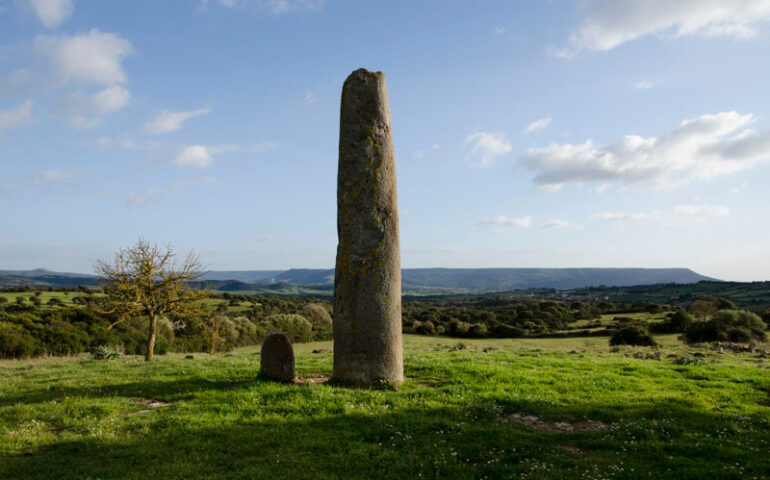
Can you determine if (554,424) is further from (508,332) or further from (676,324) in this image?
(508,332)

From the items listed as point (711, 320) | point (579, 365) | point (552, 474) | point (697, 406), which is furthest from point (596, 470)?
point (711, 320)

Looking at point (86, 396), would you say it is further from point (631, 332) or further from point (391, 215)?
point (631, 332)

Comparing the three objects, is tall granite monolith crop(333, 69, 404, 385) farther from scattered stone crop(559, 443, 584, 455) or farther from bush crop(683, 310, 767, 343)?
bush crop(683, 310, 767, 343)

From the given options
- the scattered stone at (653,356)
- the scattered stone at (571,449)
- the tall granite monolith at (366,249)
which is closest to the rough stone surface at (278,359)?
the tall granite monolith at (366,249)

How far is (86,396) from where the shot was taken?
1158 centimetres

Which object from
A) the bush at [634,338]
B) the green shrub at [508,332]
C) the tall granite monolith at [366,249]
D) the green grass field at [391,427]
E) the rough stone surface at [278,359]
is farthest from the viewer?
the green shrub at [508,332]

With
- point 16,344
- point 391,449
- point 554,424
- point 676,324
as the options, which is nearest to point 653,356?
point 554,424

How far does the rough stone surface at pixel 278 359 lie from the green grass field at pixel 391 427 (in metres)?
0.67

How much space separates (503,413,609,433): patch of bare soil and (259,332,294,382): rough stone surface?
6439 millimetres

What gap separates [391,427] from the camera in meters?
9.16

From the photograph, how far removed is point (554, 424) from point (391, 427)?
371cm

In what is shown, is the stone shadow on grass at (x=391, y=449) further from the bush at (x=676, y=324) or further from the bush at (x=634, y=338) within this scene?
the bush at (x=676, y=324)

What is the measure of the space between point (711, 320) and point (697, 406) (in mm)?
28054

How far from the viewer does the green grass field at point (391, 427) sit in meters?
7.24
